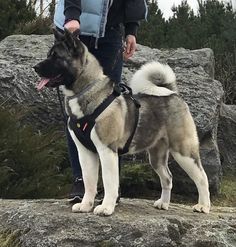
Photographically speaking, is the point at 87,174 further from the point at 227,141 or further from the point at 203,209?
the point at 227,141

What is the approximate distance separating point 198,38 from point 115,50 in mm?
9829

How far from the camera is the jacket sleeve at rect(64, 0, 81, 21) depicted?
474 cm

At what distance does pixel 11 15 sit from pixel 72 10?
8353 mm

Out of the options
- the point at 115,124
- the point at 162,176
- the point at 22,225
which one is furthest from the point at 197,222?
the point at 22,225

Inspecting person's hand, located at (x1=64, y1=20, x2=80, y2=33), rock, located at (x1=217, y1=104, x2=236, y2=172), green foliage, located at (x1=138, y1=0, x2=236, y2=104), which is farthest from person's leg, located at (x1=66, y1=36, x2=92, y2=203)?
green foliage, located at (x1=138, y1=0, x2=236, y2=104)

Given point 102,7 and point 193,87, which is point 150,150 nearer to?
point 102,7

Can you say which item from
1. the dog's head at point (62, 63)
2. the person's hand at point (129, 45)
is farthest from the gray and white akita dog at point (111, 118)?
the person's hand at point (129, 45)

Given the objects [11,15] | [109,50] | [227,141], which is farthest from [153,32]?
[109,50]

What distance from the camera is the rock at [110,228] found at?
4504 millimetres

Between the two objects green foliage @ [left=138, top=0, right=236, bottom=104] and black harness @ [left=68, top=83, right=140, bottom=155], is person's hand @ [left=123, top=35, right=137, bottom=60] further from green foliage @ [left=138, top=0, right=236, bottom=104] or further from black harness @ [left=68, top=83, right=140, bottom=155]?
green foliage @ [left=138, top=0, right=236, bottom=104]

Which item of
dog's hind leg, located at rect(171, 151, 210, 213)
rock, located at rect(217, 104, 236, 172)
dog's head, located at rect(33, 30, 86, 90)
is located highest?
dog's head, located at rect(33, 30, 86, 90)

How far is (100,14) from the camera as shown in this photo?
195 inches

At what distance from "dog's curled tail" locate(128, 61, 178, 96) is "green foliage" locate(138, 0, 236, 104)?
8.57 meters

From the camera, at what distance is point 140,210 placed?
519 centimetres
